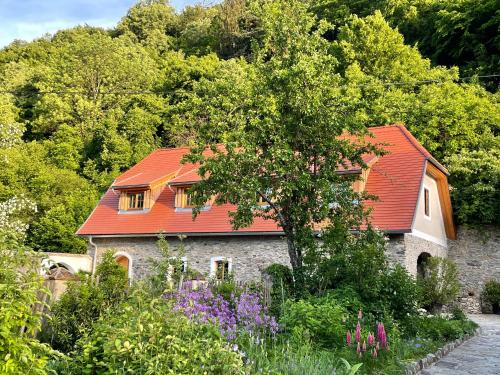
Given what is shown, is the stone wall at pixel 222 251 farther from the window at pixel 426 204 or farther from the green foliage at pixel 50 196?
the green foliage at pixel 50 196

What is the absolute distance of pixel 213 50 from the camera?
43.4 meters

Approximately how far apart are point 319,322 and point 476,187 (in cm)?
1447

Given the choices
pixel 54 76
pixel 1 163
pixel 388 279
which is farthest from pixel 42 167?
pixel 388 279

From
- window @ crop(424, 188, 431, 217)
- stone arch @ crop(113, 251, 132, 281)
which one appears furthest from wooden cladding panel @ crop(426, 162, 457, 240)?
stone arch @ crop(113, 251, 132, 281)

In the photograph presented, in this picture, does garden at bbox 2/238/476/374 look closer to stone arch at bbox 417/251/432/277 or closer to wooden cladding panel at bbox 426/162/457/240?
stone arch at bbox 417/251/432/277

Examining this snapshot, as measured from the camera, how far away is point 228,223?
18.3 meters

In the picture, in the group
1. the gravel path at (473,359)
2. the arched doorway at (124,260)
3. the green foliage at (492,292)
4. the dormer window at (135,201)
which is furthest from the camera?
the dormer window at (135,201)

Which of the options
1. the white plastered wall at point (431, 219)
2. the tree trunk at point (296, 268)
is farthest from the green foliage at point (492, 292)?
the tree trunk at point (296, 268)

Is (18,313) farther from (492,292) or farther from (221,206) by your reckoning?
(492,292)

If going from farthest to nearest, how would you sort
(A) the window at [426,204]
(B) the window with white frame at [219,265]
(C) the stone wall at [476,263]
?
(C) the stone wall at [476,263]
(B) the window with white frame at [219,265]
(A) the window at [426,204]

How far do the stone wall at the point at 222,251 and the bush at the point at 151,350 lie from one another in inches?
480

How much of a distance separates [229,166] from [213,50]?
35.3m

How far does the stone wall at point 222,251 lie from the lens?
683 inches

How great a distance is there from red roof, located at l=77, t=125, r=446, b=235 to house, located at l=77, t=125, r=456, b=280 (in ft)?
0.11
